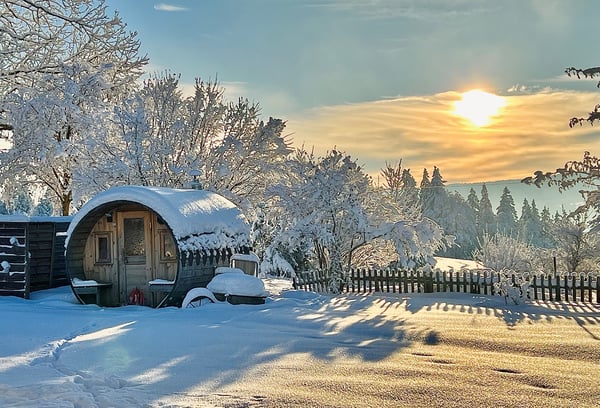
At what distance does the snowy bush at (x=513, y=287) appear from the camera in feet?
44.5

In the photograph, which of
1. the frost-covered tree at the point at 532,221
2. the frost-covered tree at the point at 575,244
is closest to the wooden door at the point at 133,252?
the frost-covered tree at the point at 575,244

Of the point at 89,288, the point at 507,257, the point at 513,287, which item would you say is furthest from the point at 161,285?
the point at 507,257

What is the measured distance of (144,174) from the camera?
2089 cm

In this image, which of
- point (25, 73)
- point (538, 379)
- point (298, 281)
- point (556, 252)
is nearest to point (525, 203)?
point (556, 252)

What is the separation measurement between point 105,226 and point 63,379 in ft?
27.6

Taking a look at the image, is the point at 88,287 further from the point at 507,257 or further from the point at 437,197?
the point at 437,197

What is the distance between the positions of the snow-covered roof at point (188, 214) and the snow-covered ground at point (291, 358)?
2040 millimetres

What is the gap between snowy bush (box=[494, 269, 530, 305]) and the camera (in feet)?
44.5

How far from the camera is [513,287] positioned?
1396 centimetres

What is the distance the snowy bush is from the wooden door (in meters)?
9.20

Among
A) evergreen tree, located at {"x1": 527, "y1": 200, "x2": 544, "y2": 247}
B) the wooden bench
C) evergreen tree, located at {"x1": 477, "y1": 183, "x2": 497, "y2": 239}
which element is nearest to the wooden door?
the wooden bench

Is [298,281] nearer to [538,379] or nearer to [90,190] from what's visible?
[90,190]

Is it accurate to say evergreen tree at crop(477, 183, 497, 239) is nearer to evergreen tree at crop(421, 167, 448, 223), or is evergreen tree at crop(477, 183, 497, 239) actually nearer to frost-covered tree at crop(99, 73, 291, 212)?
evergreen tree at crop(421, 167, 448, 223)

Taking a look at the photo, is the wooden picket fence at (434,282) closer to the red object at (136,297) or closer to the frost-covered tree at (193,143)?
the frost-covered tree at (193,143)
